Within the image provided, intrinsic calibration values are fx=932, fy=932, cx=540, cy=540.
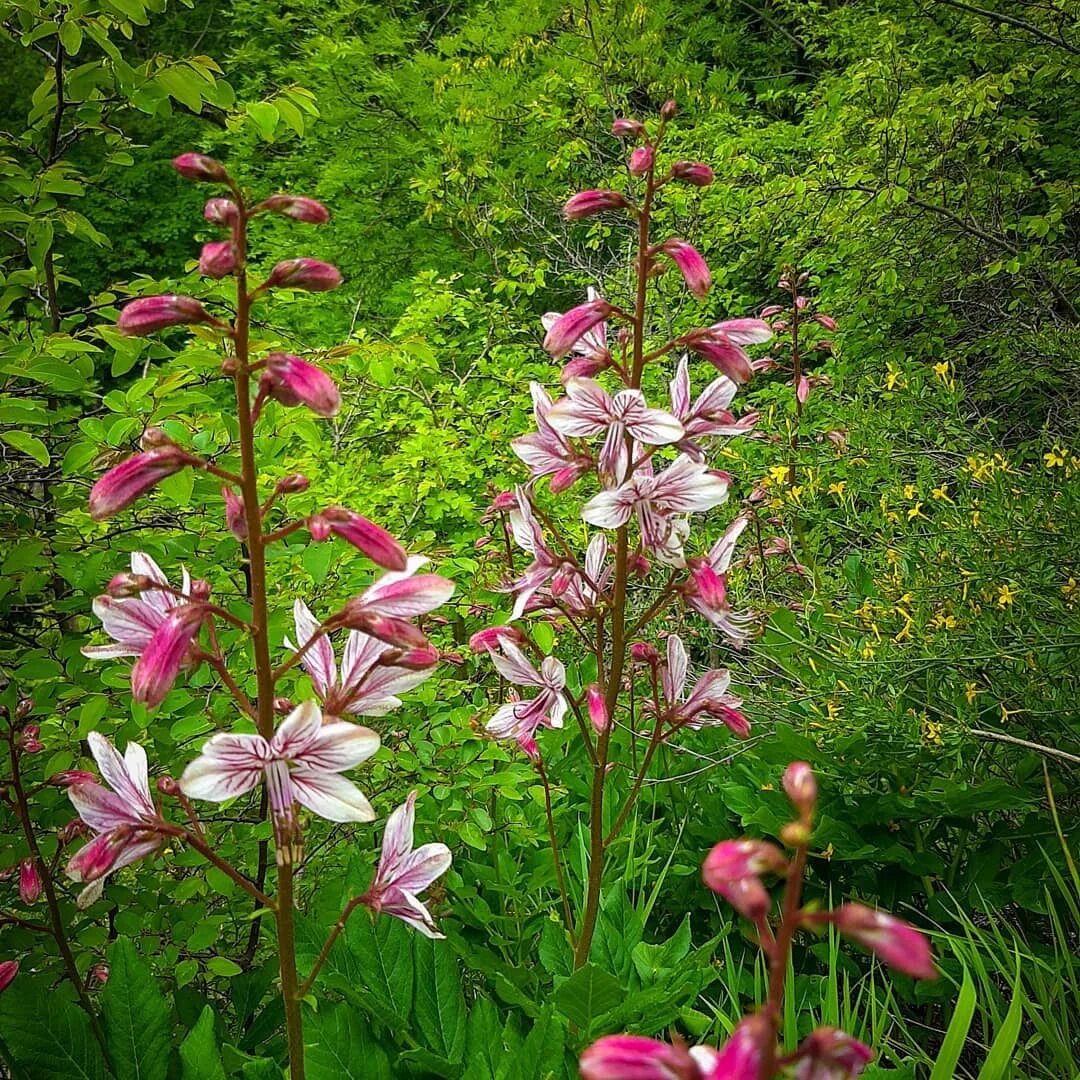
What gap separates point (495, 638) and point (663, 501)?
1.26 feet

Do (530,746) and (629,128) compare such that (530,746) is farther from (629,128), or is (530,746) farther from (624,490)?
(629,128)

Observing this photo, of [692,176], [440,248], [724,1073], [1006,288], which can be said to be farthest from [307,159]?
[724,1073]

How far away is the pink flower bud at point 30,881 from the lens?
1.50 metres

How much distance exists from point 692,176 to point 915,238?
10.8 ft

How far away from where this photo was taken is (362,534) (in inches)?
40.5

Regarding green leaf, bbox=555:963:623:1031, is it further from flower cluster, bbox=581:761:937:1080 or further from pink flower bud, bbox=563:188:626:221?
pink flower bud, bbox=563:188:626:221

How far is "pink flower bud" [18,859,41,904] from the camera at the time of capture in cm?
150

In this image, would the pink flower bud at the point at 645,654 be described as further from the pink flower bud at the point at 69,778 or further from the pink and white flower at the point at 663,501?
the pink flower bud at the point at 69,778

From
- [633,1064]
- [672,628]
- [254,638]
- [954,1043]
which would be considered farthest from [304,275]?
[672,628]

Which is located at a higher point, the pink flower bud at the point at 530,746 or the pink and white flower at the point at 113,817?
the pink and white flower at the point at 113,817

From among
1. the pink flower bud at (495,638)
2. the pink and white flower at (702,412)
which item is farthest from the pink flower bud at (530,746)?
the pink and white flower at (702,412)

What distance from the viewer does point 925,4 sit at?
5039 millimetres

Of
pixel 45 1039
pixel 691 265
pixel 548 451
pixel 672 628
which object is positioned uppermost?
pixel 691 265

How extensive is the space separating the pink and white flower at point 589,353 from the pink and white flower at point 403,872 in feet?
2.26
